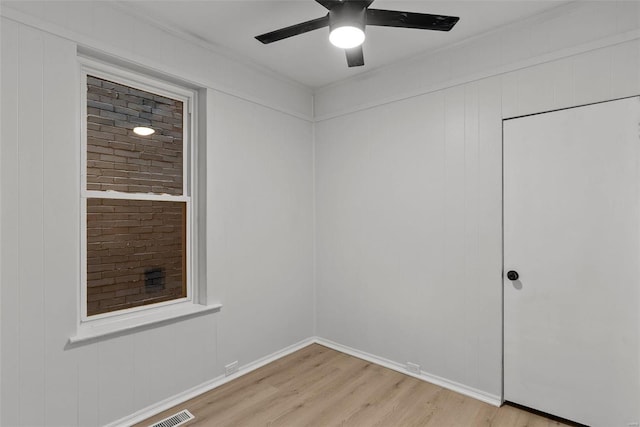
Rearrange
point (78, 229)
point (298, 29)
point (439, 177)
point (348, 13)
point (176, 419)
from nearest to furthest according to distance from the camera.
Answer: point (348, 13)
point (298, 29)
point (78, 229)
point (176, 419)
point (439, 177)

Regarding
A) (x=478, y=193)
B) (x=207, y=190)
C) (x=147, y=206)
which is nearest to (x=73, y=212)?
(x=147, y=206)

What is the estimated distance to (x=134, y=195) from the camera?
2445 millimetres

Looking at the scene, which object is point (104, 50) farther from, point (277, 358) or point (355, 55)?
point (277, 358)

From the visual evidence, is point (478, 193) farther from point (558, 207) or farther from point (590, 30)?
point (590, 30)

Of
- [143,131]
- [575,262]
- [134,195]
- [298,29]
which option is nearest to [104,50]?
[143,131]

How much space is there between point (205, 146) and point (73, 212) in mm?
1025

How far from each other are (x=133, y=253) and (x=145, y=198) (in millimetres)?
396

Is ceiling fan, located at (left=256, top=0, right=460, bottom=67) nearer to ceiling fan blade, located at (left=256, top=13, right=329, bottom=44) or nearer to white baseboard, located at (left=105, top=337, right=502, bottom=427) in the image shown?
ceiling fan blade, located at (left=256, top=13, right=329, bottom=44)

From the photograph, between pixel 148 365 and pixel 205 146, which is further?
pixel 205 146

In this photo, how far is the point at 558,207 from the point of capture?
2.28 metres

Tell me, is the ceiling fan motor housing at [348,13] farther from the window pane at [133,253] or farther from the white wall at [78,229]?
the window pane at [133,253]

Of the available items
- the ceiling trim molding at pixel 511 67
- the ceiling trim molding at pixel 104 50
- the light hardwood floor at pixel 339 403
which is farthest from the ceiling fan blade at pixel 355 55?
the light hardwood floor at pixel 339 403

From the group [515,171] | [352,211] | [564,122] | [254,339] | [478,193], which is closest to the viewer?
[564,122]

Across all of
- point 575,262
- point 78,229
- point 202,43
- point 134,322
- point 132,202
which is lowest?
point 134,322
